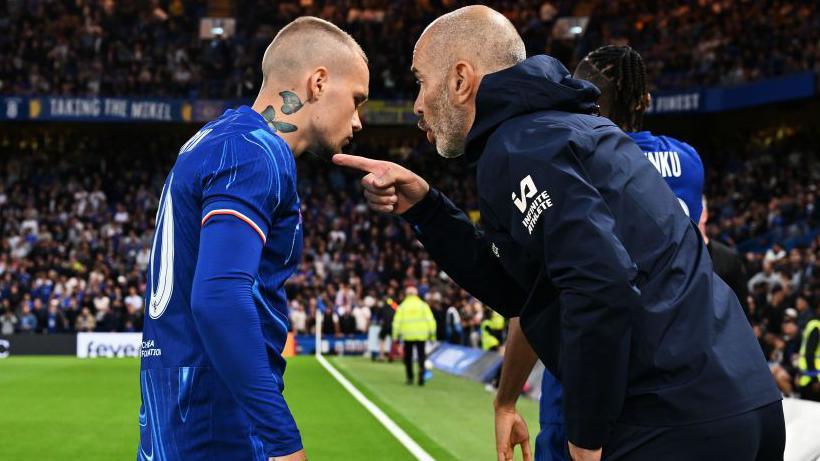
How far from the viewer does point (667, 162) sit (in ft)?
12.8

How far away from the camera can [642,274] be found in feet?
8.18

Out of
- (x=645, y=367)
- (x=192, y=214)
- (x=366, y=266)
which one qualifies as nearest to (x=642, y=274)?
(x=645, y=367)

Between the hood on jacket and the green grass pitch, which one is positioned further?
the green grass pitch

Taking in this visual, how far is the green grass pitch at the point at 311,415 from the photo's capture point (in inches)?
433

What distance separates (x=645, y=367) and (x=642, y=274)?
22 centimetres

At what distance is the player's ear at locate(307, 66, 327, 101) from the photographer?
3.45 meters

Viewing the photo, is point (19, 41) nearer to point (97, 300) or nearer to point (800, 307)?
point (97, 300)

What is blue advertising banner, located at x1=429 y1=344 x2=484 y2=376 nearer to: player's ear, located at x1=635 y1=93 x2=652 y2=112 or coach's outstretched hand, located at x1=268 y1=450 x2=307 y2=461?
player's ear, located at x1=635 y1=93 x2=652 y2=112

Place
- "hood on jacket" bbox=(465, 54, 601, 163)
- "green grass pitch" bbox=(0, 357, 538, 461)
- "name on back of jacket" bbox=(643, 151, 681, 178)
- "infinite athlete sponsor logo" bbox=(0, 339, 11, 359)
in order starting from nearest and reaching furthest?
1. "hood on jacket" bbox=(465, 54, 601, 163)
2. "name on back of jacket" bbox=(643, 151, 681, 178)
3. "green grass pitch" bbox=(0, 357, 538, 461)
4. "infinite athlete sponsor logo" bbox=(0, 339, 11, 359)

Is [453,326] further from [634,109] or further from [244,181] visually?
[244,181]

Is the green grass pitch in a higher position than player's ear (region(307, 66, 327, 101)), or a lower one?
lower

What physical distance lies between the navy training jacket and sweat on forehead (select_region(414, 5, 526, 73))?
0.85ft

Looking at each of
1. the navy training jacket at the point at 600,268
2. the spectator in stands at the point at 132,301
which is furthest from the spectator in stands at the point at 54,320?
the navy training jacket at the point at 600,268

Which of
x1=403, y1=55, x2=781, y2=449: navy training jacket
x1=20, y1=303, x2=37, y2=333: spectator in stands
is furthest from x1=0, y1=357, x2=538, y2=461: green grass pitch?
x1=20, y1=303, x2=37, y2=333: spectator in stands
